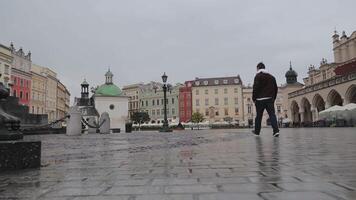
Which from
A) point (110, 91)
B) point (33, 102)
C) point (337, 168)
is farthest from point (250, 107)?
point (337, 168)

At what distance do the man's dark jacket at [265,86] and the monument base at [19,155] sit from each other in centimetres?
801

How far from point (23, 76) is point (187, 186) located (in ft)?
257

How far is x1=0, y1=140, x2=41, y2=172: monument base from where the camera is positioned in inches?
167

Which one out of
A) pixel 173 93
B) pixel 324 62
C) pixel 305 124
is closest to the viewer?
pixel 305 124

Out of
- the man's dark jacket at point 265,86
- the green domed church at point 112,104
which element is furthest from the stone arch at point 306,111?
the man's dark jacket at point 265,86

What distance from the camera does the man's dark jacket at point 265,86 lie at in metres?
11.2

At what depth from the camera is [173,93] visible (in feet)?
348

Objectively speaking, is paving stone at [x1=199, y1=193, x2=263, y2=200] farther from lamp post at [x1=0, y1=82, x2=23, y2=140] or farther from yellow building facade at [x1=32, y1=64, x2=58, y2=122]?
yellow building facade at [x1=32, y1=64, x2=58, y2=122]

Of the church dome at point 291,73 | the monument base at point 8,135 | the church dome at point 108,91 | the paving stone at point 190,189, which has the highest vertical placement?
the church dome at point 291,73

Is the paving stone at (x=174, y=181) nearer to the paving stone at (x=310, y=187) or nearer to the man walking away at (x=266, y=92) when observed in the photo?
the paving stone at (x=310, y=187)

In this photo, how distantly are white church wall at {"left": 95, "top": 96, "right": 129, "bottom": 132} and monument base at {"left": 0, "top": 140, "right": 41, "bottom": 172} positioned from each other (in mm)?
72416

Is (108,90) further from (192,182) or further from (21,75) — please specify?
(192,182)

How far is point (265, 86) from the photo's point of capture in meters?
11.3

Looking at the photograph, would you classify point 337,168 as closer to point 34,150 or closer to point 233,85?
point 34,150
